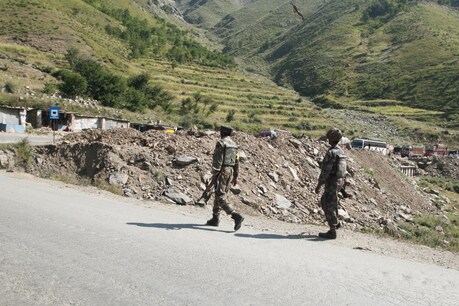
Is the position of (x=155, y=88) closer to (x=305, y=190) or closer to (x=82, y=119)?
(x=82, y=119)

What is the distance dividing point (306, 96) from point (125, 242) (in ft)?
434

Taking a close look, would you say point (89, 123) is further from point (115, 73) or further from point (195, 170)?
point (115, 73)

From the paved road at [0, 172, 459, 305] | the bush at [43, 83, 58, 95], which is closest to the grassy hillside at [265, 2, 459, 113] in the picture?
the bush at [43, 83, 58, 95]

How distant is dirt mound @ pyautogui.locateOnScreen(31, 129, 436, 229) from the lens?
12.2m

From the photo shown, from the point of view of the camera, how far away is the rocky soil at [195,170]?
1217 cm

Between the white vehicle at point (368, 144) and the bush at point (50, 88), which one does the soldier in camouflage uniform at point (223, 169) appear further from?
the bush at point (50, 88)

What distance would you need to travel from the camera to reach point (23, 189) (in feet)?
33.0

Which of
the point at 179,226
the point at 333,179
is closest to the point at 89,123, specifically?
the point at 179,226

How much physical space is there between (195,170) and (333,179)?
5.87 meters

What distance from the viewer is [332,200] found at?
25.3 feet

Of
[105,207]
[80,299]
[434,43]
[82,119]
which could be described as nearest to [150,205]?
[105,207]

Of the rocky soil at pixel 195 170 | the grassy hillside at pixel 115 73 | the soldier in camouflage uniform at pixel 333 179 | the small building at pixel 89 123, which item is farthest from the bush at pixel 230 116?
the soldier in camouflage uniform at pixel 333 179

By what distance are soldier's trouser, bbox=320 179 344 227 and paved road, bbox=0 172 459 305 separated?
1.69ft

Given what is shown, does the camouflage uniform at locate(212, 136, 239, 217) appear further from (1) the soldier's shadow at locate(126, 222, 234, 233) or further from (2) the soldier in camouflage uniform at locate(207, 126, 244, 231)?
(1) the soldier's shadow at locate(126, 222, 234, 233)
